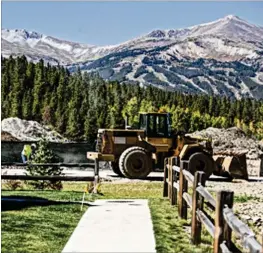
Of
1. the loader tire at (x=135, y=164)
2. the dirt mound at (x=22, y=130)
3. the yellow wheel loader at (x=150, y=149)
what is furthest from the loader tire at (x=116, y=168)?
the dirt mound at (x=22, y=130)

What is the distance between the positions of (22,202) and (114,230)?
3.25 m

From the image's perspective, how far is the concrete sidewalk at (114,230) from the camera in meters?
7.80

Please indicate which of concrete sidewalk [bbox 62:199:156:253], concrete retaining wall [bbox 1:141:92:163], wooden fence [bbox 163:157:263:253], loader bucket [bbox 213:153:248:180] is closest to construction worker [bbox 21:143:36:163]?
concrete retaining wall [bbox 1:141:92:163]

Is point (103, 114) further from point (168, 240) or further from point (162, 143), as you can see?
point (168, 240)

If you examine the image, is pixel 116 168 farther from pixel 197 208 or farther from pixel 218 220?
pixel 218 220

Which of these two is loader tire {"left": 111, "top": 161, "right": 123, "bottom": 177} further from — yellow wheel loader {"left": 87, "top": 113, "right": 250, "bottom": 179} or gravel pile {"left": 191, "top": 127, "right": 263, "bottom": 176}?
gravel pile {"left": 191, "top": 127, "right": 263, "bottom": 176}

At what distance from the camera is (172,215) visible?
10836 mm

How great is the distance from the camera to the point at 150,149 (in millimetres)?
24688

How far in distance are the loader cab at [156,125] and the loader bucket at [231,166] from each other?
254 centimetres

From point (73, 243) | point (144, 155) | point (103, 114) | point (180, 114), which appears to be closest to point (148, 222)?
point (73, 243)

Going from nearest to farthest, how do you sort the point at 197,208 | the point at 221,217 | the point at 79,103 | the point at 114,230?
1. the point at 221,217
2. the point at 197,208
3. the point at 114,230
4. the point at 79,103

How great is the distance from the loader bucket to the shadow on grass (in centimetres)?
1372

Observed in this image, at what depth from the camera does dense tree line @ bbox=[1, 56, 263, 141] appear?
82250 millimetres

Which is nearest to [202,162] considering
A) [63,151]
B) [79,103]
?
[63,151]
